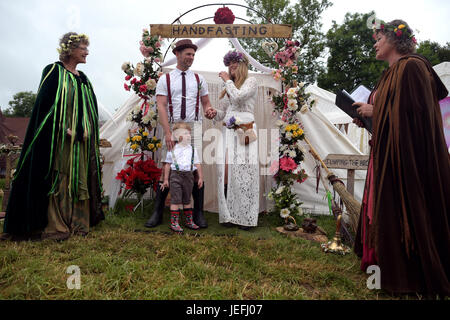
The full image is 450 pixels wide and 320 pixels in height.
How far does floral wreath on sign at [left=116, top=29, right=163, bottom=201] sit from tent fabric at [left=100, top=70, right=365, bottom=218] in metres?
0.36

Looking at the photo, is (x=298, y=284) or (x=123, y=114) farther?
(x=123, y=114)

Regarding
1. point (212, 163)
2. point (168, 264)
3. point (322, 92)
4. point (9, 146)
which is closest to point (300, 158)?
point (212, 163)

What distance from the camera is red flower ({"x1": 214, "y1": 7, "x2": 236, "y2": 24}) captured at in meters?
4.09

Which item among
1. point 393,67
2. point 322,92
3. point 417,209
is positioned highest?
point 322,92

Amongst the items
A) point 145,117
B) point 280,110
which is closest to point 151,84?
point 145,117

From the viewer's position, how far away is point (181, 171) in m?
3.34

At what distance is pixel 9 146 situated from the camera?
13.4 feet

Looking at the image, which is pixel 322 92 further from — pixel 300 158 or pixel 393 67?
pixel 393 67

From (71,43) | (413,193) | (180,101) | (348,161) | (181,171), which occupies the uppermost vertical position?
(71,43)

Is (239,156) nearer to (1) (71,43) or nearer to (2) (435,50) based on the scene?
(1) (71,43)

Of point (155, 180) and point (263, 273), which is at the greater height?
point (155, 180)

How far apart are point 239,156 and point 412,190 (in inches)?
79.8

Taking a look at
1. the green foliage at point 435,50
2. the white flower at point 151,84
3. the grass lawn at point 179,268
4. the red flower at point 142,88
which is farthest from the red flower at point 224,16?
the green foliage at point 435,50

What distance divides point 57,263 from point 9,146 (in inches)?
111
